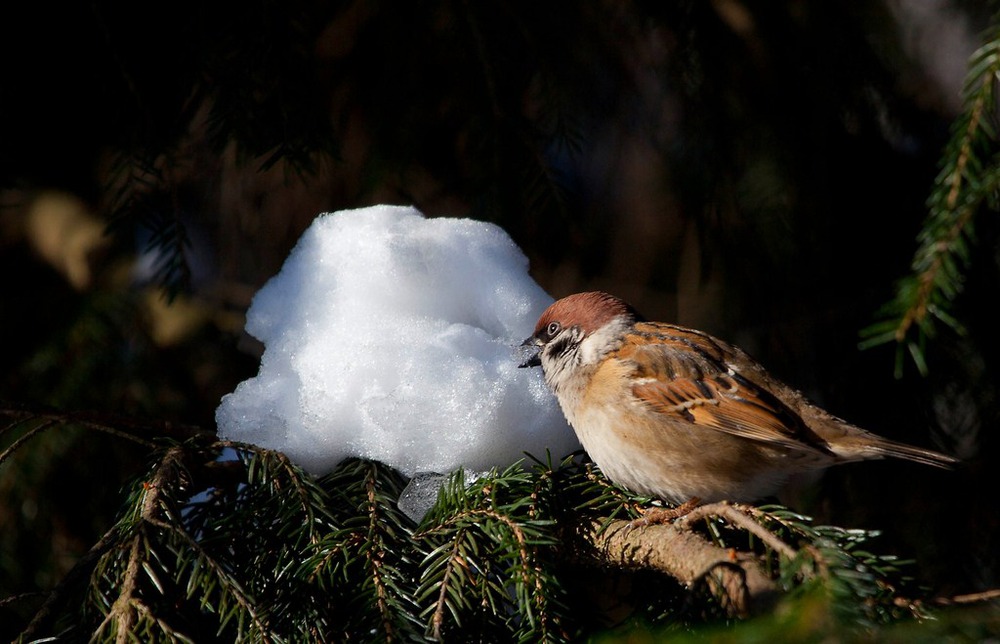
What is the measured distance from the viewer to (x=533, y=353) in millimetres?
2090

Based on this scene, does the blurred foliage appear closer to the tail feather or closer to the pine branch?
the pine branch

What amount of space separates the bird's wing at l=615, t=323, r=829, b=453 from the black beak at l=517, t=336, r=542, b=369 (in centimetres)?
21

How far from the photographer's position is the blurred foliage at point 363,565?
133 cm

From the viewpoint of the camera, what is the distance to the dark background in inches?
86.9

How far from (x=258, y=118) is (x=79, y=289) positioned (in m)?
1.05

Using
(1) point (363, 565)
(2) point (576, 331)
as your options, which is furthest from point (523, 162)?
(1) point (363, 565)

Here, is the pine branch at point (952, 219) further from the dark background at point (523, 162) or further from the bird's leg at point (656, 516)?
the dark background at point (523, 162)

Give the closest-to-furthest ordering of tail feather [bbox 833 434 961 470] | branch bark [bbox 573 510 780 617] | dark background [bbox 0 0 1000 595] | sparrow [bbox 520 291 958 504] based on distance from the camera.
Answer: branch bark [bbox 573 510 780 617], tail feather [bbox 833 434 961 470], sparrow [bbox 520 291 958 504], dark background [bbox 0 0 1000 595]

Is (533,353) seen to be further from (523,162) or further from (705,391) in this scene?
(523,162)

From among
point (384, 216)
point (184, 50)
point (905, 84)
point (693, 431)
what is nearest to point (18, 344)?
point (184, 50)

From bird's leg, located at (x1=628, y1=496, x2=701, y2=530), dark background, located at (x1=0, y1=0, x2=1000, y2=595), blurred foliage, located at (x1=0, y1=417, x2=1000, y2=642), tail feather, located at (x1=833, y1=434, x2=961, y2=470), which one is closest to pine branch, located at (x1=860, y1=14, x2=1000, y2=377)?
blurred foliage, located at (x1=0, y1=417, x2=1000, y2=642)

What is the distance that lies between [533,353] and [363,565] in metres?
0.79

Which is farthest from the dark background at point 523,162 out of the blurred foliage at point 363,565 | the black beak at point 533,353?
the blurred foliage at point 363,565

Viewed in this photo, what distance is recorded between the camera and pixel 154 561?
4.98 feet
